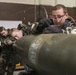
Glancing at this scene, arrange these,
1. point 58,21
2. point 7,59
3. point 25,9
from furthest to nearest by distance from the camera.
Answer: point 25,9
point 7,59
point 58,21

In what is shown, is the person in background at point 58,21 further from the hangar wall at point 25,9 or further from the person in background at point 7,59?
the hangar wall at point 25,9

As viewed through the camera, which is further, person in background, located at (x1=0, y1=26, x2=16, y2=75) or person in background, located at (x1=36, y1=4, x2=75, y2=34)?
person in background, located at (x1=0, y1=26, x2=16, y2=75)

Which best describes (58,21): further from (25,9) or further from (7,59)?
(25,9)

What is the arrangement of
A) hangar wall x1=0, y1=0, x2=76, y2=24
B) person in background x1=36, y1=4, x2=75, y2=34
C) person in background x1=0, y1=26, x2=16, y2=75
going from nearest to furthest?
person in background x1=36, y1=4, x2=75, y2=34, person in background x1=0, y1=26, x2=16, y2=75, hangar wall x1=0, y1=0, x2=76, y2=24

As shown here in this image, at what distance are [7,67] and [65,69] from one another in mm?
2850

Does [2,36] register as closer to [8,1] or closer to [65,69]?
[8,1]

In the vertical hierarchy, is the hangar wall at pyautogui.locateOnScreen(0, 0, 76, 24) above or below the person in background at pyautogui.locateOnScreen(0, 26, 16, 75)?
above

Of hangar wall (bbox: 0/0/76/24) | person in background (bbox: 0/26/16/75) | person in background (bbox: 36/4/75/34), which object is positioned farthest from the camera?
hangar wall (bbox: 0/0/76/24)

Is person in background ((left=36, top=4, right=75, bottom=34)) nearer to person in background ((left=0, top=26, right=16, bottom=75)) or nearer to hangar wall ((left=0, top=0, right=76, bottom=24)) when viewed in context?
person in background ((left=0, top=26, right=16, bottom=75))

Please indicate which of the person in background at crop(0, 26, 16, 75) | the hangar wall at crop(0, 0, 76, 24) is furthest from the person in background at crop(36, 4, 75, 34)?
the hangar wall at crop(0, 0, 76, 24)

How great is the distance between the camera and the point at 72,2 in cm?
598

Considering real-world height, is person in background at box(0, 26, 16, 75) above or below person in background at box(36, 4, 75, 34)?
below

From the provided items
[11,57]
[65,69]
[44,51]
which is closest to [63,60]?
[65,69]

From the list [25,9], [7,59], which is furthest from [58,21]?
[25,9]
